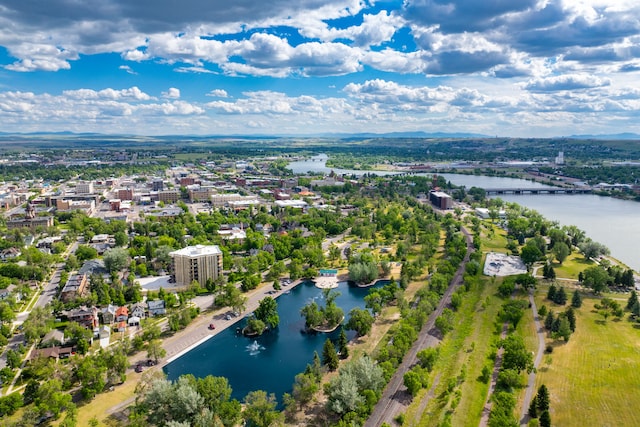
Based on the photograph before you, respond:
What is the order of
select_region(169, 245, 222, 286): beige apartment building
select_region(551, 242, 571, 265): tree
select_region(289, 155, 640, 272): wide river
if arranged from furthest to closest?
select_region(289, 155, 640, 272): wide river, select_region(551, 242, 571, 265): tree, select_region(169, 245, 222, 286): beige apartment building

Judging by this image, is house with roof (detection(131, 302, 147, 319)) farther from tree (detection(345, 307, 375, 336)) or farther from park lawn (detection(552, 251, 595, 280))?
park lawn (detection(552, 251, 595, 280))

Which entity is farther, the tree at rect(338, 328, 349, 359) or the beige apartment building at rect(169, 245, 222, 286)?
the beige apartment building at rect(169, 245, 222, 286)

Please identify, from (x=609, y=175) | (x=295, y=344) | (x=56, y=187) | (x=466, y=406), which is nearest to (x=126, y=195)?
(x=56, y=187)

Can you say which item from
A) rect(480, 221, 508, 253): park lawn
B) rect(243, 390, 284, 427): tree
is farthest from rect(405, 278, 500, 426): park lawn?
rect(480, 221, 508, 253): park lawn

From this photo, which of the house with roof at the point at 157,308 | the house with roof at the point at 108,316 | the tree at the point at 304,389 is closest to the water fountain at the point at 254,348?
the tree at the point at 304,389

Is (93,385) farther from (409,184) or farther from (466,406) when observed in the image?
(409,184)

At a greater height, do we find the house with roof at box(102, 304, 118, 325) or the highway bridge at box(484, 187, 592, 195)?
the highway bridge at box(484, 187, 592, 195)

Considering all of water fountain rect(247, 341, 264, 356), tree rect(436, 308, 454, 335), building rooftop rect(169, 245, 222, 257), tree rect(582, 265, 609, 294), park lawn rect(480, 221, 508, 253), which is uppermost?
building rooftop rect(169, 245, 222, 257)

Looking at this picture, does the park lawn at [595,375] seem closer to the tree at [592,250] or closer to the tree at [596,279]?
the tree at [596,279]
